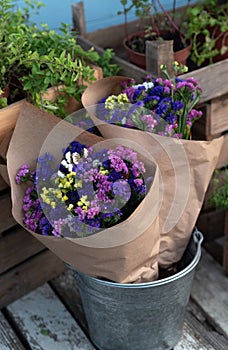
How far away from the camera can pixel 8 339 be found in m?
1.90

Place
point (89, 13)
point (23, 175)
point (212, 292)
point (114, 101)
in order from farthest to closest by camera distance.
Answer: point (89, 13) < point (212, 292) < point (114, 101) < point (23, 175)

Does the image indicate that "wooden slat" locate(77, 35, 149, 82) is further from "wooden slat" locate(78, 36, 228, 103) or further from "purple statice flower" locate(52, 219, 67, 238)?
"purple statice flower" locate(52, 219, 67, 238)

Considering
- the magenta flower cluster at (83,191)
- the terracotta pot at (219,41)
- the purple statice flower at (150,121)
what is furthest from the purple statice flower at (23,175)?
the terracotta pot at (219,41)

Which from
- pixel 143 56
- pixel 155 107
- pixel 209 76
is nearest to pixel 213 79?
pixel 209 76

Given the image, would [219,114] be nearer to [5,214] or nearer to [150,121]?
[150,121]

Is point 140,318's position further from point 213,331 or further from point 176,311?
point 213,331

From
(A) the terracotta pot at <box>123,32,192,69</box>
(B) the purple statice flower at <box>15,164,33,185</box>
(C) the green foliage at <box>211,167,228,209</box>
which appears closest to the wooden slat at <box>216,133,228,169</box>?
(C) the green foliage at <box>211,167,228,209</box>

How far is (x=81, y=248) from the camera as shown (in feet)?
4.67

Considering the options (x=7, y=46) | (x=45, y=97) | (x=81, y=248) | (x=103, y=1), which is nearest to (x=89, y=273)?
(x=81, y=248)

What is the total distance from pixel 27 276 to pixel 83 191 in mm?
779

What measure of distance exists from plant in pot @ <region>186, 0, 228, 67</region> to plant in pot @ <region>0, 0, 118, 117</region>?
31cm

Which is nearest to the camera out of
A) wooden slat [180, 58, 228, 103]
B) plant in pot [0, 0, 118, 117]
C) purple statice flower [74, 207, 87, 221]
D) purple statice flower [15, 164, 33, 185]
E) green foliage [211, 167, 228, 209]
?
purple statice flower [74, 207, 87, 221]

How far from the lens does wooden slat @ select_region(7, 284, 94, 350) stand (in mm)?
1883

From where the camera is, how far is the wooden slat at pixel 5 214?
1831 mm
